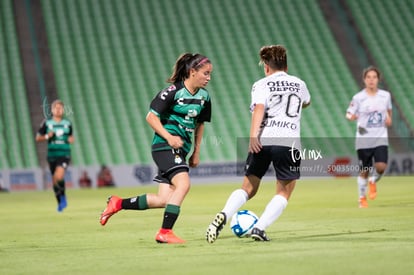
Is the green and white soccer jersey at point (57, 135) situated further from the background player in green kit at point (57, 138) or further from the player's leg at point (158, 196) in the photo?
the player's leg at point (158, 196)

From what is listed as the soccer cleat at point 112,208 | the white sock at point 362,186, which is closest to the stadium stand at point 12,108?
the white sock at point 362,186

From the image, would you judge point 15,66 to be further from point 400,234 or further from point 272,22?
point 400,234

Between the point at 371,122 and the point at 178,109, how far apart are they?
6.88 meters

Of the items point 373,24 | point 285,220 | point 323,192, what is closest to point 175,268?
point 285,220

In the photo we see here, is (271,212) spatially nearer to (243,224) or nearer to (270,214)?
(270,214)

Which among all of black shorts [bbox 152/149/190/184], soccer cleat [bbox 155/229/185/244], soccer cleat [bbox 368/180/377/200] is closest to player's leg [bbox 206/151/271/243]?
soccer cleat [bbox 155/229/185/244]

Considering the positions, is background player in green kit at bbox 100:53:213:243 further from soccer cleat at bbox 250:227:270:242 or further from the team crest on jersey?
soccer cleat at bbox 250:227:270:242

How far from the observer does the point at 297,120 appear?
30.0 feet

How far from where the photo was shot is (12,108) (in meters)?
28.0

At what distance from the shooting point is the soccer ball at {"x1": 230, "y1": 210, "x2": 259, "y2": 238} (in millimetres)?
9375

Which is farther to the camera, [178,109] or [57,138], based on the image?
[57,138]

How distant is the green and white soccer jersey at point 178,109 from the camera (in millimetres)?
9129

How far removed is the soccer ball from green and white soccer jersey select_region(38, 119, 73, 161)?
825 centimetres

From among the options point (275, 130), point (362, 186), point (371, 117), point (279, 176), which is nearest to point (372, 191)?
point (362, 186)
